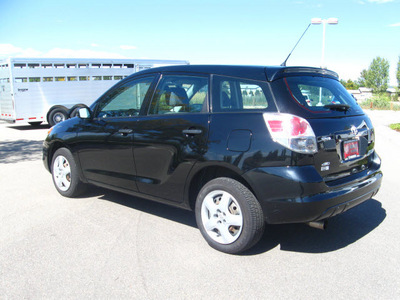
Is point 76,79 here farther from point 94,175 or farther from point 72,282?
point 72,282

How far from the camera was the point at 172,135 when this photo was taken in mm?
4082

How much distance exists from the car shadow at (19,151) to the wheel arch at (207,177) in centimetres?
588

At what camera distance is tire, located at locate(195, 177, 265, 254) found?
355cm

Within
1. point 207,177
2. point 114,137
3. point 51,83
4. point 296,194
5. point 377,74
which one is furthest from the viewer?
point 377,74

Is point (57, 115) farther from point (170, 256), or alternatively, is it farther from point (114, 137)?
point (170, 256)

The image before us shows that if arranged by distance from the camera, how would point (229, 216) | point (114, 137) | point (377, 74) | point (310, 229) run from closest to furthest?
point (229, 216), point (310, 229), point (114, 137), point (377, 74)

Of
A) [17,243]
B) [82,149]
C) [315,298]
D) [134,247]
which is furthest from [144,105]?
[315,298]

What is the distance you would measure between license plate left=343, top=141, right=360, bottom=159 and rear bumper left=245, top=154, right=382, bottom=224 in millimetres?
305

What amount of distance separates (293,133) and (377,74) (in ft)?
393

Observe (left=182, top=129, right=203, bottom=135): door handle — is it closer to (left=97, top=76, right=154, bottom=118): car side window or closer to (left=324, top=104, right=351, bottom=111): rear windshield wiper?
(left=97, top=76, right=154, bottom=118): car side window

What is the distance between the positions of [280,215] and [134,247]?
151 centimetres

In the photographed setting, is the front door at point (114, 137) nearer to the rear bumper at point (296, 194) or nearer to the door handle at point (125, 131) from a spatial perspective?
the door handle at point (125, 131)

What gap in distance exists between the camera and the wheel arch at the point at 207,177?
3.69 meters

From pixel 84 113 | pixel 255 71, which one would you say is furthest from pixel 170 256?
pixel 84 113
